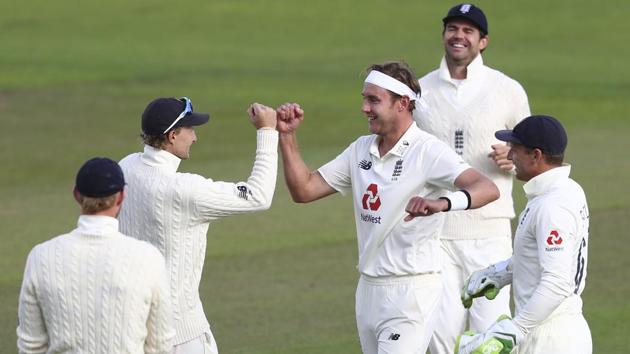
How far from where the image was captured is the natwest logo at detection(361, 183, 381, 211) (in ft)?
25.8

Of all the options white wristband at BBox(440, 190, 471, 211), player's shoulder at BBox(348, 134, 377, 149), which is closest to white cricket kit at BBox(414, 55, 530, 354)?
player's shoulder at BBox(348, 134, 377, 149)

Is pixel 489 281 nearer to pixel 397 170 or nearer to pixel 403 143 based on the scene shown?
pixel 397 170

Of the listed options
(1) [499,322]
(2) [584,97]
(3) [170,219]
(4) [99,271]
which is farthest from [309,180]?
(2) [584,97]

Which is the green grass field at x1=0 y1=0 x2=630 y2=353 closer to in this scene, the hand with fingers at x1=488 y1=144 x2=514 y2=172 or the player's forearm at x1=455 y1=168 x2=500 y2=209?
the hand with fingers at x1=488 y1=144 x2=514 y2=172

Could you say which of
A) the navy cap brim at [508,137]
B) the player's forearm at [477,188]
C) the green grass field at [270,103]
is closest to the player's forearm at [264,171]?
the player's forearm at [477,188]

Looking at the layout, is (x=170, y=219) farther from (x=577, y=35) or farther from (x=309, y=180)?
(x=577, y=35)

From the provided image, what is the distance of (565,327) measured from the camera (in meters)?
7.09

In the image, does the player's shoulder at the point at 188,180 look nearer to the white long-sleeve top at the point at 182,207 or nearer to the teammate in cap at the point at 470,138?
the white long-sleeve top at the point at 182,207

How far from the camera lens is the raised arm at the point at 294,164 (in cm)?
820

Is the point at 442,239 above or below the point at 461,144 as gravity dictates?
below

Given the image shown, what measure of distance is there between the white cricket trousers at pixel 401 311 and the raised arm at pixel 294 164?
2.42 feet

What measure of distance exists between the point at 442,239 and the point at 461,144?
2.21 feet

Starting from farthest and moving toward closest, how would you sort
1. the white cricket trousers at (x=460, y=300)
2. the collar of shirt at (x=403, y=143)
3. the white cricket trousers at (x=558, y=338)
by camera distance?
the white cricket trousers at (x=460, y=300) < the collar of shirt at (x=403, y=143) < the white cricket trousers at (x=558, y=338)

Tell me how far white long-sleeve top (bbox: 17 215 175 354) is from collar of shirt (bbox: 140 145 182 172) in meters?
1.25
